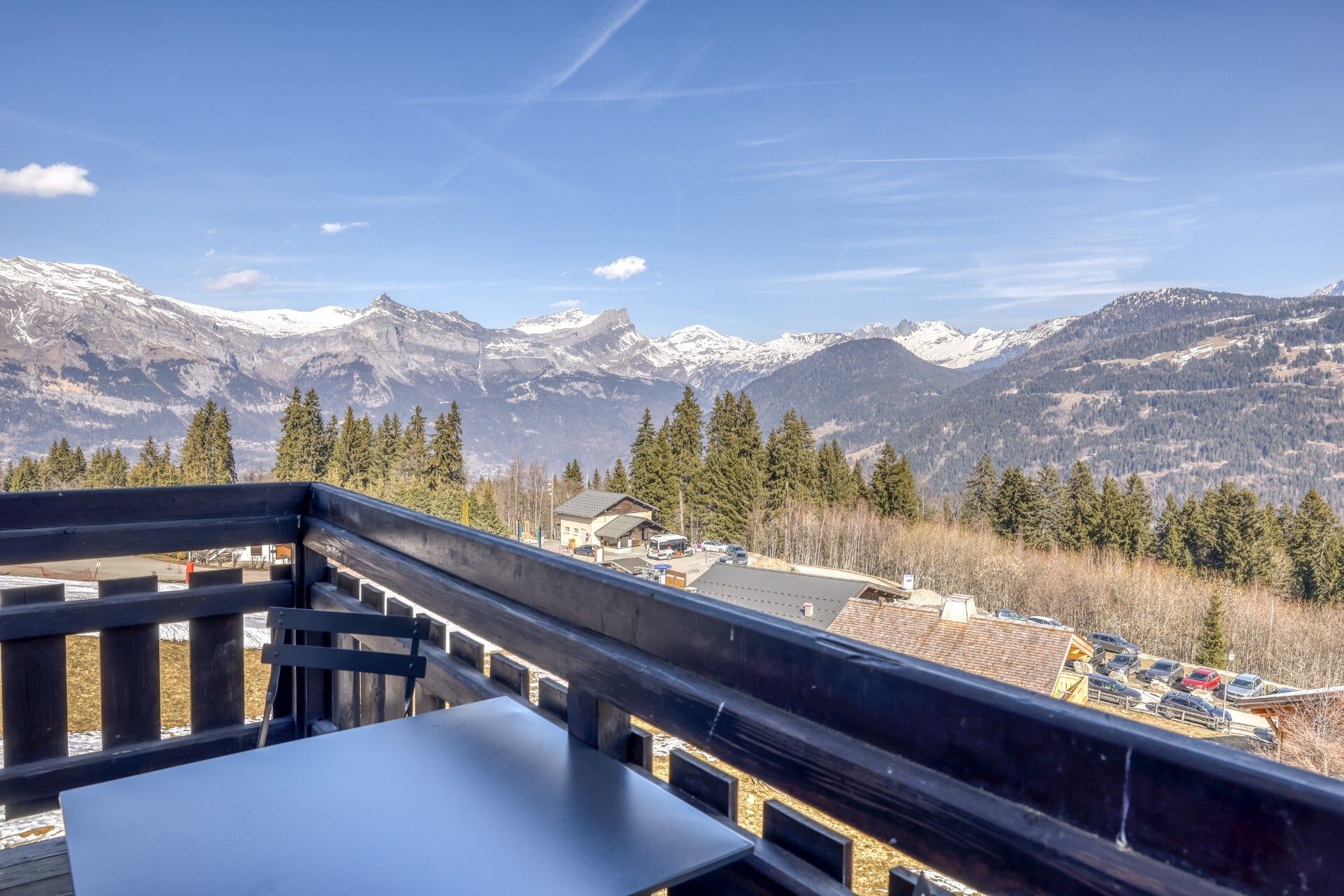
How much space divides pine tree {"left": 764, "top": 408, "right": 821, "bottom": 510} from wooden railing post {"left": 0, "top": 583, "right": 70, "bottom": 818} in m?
40.0

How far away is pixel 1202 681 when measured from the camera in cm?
2566

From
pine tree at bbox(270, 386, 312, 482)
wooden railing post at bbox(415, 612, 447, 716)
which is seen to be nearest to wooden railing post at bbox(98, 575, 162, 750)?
wooden railing post at bbox(415, 612, 447, 716)

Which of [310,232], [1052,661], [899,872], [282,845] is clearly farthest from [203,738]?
[310,232]

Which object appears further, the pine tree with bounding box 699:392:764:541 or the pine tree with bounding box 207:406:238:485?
the pine tree with bounding box 699:392:764:541

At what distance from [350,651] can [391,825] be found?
24.7 inches

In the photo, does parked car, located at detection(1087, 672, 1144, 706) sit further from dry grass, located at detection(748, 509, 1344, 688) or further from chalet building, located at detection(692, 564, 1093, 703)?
dry grass, located at detection(748, 509, 1344, 688)

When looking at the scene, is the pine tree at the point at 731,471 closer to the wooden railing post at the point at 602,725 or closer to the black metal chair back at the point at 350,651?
the black metal chair back at the point at 350,651

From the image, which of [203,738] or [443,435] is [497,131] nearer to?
[443,435]

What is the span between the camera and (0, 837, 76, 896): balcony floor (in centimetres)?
130

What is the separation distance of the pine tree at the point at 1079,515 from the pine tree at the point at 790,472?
12638 millimetres

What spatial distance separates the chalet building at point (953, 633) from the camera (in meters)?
15.6

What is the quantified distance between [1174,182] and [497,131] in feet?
321

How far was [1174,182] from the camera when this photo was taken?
348 ft

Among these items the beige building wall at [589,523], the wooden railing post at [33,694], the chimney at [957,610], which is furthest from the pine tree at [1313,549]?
the wooden railing post at [33,694]
